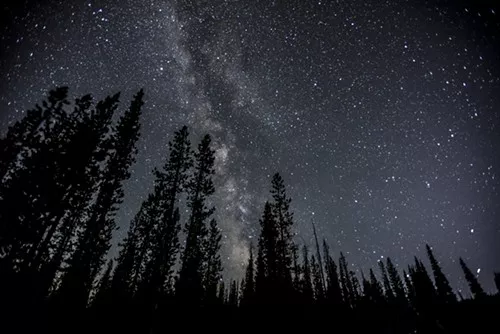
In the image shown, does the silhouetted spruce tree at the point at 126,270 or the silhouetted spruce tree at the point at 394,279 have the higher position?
the silhouetted spruce tree at the point at 394,279

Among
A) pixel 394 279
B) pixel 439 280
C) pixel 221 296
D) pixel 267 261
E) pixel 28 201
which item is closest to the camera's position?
pixel 28 201

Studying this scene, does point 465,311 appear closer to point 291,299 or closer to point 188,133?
point 291,299

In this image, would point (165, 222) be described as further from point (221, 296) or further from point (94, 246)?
point (221, 296)

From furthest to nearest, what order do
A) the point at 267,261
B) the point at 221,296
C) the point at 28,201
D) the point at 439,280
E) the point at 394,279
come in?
the point at 394,279, the point at 439,280, the point at 221,296, the point at 267,261, the point at 28,201

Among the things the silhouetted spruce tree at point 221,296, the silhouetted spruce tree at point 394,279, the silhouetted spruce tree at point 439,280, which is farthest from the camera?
the silhouetted spruce tree at point 394,279

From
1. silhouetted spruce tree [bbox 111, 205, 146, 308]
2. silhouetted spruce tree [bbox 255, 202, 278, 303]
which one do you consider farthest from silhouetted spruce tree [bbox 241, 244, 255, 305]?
silhouetted spruce tree [bbox 111, 205, 146, 308]

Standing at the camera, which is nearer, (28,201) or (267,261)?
(28,201)

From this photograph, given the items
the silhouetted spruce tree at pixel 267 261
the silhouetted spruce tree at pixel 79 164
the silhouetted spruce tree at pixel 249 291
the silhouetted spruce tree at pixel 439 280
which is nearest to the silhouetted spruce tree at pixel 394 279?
the silhouetted spruce tree at pixel 439 280

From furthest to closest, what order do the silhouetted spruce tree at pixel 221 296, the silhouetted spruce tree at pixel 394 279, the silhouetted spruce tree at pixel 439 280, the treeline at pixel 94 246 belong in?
1. the silhouetted spruce tree at pixel 394 279
2. the silhouetted spruce tree at pixel 439 280
3. the silhouetted spruce tree at pixel 221 296
4. the treeline at pixel 94 246

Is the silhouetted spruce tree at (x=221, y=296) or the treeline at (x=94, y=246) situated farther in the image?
the silhouetted spruce tree at (x=221, y=296)

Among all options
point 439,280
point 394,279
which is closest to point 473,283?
point 439,280

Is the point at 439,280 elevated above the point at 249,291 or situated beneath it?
elevated above

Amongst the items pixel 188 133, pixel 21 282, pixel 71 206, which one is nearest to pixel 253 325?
pixel 21 282

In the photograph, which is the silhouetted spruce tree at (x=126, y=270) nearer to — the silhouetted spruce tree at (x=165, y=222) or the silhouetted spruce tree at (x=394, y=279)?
the silhouetted spruce tree at (x=165, y=222)
